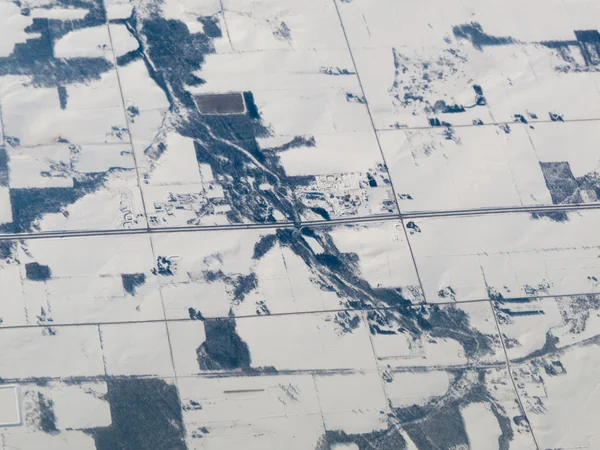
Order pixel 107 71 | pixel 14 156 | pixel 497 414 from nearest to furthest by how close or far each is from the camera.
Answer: pixel 497 414 → pixel 14 156 → pixel 107 71

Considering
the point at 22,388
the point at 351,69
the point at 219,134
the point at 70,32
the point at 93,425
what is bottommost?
the point at 93,425

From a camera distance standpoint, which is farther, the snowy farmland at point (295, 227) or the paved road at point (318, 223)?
the paved road at point (318, 223)

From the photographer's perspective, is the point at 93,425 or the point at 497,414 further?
the point at 497,414

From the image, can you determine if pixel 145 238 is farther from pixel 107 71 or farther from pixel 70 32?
pixel 70 32

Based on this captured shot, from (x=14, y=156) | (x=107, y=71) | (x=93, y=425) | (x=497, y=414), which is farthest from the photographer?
(x=107, y=71)

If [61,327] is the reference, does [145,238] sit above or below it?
above

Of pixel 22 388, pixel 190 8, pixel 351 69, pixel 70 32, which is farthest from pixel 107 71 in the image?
pixel 22 388

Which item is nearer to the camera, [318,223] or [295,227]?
[295,227]

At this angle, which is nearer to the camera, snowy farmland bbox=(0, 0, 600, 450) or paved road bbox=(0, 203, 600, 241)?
snowy farmland bbox=(0, 0, 600, 450)
